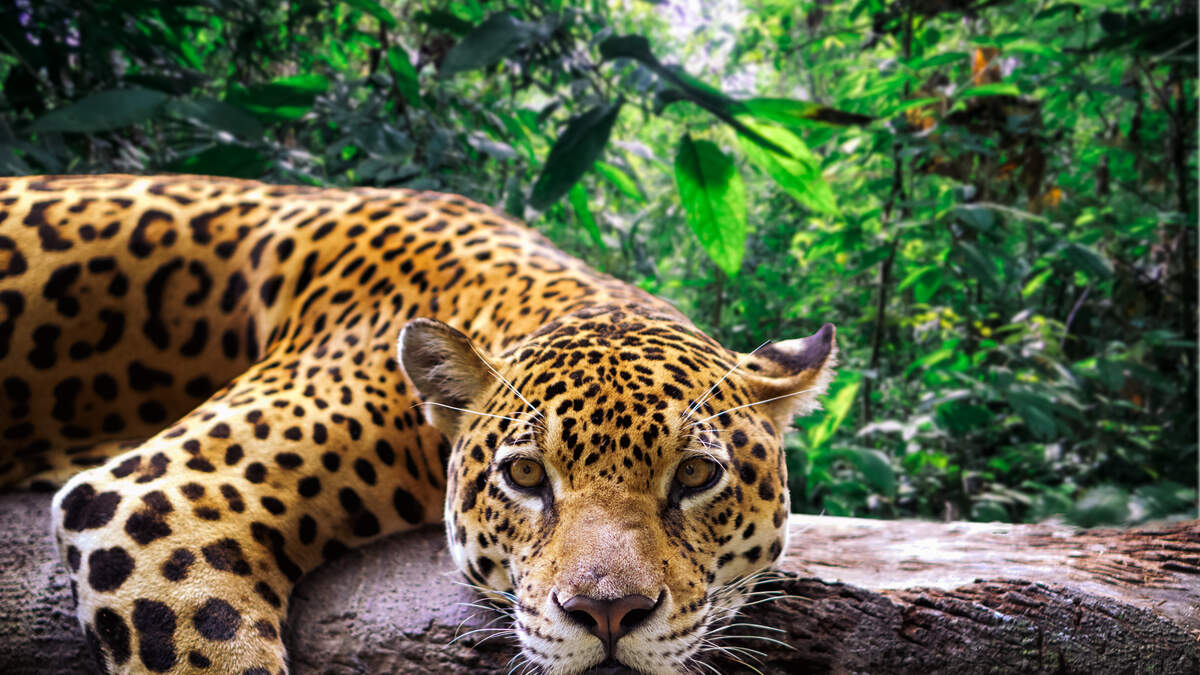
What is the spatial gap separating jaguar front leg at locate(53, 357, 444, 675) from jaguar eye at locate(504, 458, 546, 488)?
1.96 ft

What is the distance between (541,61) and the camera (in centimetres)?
365

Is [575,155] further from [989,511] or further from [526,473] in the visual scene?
[989,511]

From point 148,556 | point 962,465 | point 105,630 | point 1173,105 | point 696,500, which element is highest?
point 1173,105

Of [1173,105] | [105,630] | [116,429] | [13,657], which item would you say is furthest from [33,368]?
[1173,105]

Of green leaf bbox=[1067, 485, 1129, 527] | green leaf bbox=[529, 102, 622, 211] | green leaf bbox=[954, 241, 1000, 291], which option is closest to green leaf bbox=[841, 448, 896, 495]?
green leaf bbox=[1067, 485, 1129, 527]

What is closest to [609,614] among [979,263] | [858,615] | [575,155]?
[858,615]

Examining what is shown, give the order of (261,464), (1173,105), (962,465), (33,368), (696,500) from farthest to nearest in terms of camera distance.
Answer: (1173,105)
(962,465)
(33,368)
(261,464)
(696,500)

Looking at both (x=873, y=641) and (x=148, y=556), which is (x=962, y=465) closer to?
(x=873, y=641)

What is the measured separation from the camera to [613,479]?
161 centimetres

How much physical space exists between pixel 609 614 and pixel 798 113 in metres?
1.36

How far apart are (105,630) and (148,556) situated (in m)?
0.17

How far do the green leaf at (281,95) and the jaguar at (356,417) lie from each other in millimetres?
402

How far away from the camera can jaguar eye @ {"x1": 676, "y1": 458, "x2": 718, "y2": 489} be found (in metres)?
1.67

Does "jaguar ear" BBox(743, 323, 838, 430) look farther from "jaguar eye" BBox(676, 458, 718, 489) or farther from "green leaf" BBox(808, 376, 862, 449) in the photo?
"green leaf" BBox(808, 376, 862, 449)
